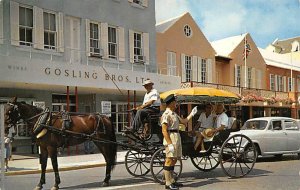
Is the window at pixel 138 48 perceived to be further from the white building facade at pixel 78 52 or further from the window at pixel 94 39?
the window at pixel 94 39

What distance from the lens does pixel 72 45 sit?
2023cm

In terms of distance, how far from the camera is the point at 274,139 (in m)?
15.0

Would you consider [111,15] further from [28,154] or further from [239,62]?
[239,62]

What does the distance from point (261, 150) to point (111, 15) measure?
1133 cm

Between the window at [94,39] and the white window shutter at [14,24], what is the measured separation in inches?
169

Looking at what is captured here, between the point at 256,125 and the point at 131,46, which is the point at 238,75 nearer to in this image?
the point at 131,46

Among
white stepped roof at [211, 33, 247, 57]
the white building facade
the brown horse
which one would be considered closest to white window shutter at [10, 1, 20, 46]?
the white building facade

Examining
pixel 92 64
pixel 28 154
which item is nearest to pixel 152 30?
pixel 92 64

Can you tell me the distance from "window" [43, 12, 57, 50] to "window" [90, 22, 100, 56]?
2224mm

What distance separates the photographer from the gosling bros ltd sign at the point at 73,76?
15961mm

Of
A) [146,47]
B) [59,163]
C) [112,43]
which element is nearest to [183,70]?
[146,47]

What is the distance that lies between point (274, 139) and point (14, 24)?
11358mm

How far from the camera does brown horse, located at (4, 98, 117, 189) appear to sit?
9.25 meters

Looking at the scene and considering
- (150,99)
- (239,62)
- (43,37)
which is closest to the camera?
(150,99)
